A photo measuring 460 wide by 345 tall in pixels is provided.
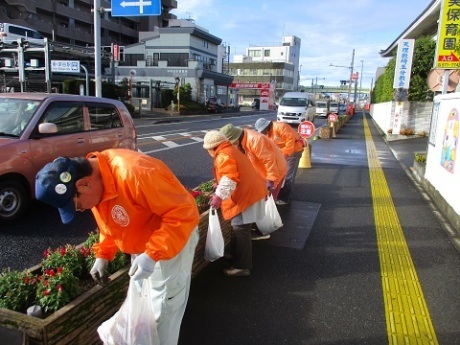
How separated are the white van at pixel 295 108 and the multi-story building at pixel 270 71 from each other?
55.5 meters

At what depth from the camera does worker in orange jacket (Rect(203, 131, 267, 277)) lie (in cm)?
338

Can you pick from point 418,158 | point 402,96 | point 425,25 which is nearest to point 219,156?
point 418,158

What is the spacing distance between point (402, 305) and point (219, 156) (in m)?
2.08

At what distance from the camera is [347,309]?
333 centimetres

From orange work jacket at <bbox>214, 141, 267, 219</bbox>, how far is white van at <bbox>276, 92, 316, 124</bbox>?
829 inches

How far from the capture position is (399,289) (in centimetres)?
372

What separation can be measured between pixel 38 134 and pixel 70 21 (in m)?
51.3

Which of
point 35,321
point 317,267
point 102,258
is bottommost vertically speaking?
point 317,267

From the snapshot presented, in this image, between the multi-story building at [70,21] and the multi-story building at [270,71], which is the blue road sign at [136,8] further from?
the multi-story building at [270,71]

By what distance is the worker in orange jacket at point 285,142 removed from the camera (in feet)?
19.0

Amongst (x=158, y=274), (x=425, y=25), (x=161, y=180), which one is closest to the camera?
(x=161, y=180)

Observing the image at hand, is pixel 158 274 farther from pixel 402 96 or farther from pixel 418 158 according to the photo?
pixel 402 96

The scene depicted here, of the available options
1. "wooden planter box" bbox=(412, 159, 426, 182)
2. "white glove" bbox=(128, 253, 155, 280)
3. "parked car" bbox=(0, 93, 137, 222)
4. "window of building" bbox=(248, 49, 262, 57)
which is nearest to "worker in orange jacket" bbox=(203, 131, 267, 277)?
"white glove" bbox=(128, 253, 155, 280)

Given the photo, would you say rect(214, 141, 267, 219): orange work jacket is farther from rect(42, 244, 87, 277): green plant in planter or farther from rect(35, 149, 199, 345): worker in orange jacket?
rect(42, 244, 87, 277): green plant in planter
